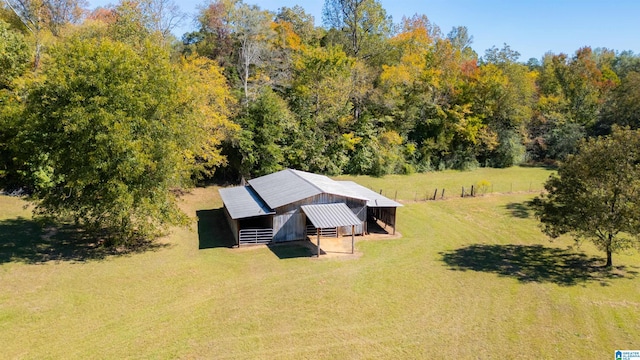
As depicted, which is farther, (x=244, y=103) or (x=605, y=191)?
(x=244, y=103)

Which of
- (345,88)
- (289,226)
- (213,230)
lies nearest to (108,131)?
(213,230)

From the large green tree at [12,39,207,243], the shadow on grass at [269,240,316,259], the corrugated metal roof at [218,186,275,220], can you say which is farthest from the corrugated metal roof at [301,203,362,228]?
the large green tree at [12,39,207,243]

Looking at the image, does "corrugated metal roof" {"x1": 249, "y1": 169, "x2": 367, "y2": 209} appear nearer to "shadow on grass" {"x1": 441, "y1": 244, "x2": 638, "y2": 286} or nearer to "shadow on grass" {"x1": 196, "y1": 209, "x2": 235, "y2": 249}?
"shadow on grass" {"x1": 196, "y1": 209, "x2": 235, "y2": 249}

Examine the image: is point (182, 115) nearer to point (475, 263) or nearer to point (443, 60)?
point (475, 263)

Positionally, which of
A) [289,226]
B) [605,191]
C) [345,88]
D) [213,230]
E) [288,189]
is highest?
[345,88]

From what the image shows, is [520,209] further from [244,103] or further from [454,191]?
[244,103]

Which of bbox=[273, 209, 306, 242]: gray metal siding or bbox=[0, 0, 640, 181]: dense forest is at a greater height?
bbox=[0, 0, 640, 181]: dense forest

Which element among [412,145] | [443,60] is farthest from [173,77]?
[443,60]
